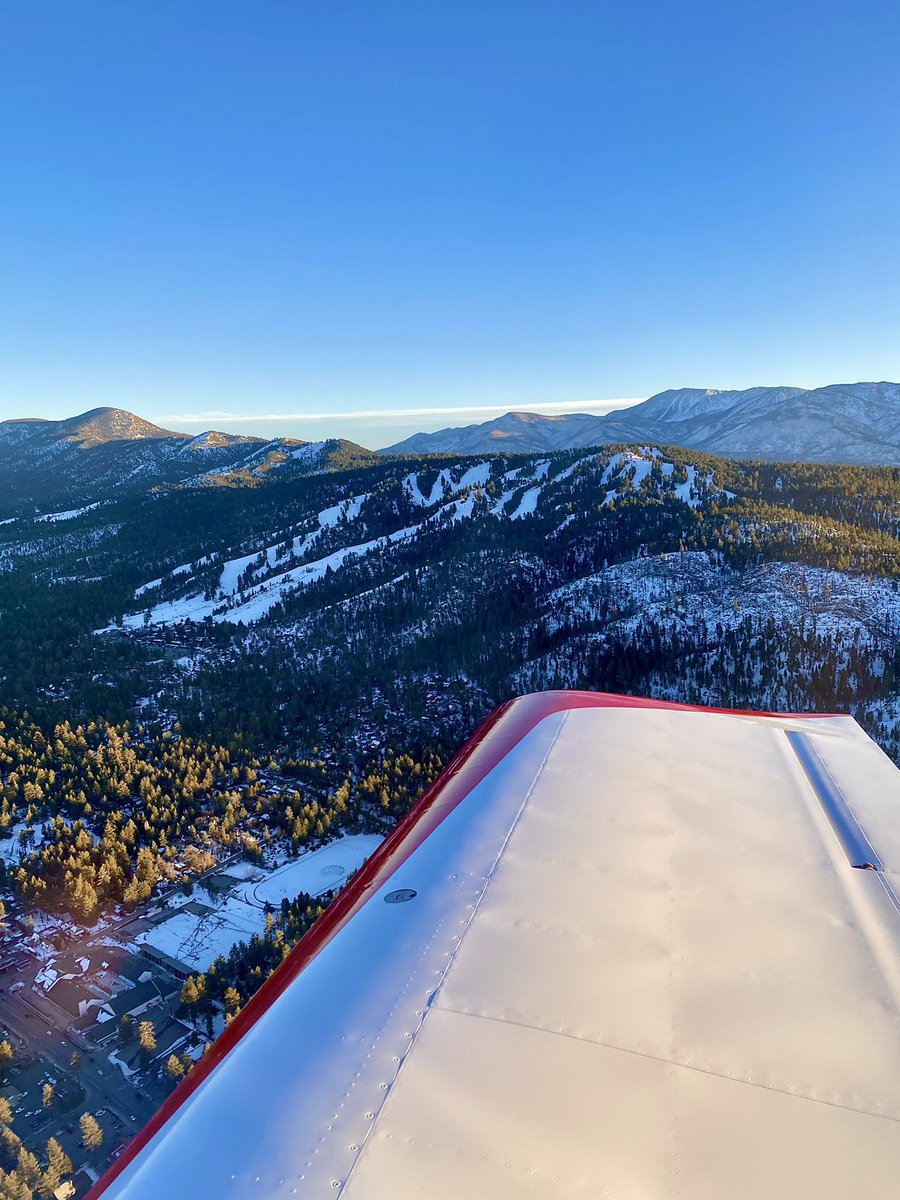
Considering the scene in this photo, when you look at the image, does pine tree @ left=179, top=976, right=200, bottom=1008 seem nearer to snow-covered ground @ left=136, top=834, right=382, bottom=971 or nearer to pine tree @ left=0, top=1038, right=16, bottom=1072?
snow-covered ground @ left=136, top=834, right=382, bottom=971

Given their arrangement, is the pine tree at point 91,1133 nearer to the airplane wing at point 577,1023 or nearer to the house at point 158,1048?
the house at point 158,1048

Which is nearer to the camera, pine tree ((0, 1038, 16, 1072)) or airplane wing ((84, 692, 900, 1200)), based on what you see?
airplane wing ((84, 692, 900, 1200))

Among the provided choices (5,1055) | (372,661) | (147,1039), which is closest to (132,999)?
(147,1039)

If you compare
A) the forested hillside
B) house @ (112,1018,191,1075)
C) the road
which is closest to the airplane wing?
the road

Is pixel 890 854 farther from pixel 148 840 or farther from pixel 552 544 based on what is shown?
pixel 552 544

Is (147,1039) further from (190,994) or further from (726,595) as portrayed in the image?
(726,595)

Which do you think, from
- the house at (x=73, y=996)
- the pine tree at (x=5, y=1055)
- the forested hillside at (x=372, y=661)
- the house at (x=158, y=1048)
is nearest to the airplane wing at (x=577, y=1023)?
the house at (x=158, y=1048)
